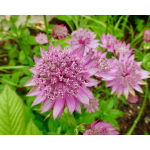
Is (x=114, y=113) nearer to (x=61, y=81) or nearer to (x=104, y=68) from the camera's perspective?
(x=104, y=68)

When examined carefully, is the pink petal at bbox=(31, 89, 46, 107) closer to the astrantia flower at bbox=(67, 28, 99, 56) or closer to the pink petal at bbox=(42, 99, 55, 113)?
the pink petal at bbox=(42, 99, 55, 113)

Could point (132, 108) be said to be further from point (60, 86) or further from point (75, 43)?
point (60, 86)

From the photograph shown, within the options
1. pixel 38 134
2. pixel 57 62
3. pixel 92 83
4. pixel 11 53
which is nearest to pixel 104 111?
pixel 92 83

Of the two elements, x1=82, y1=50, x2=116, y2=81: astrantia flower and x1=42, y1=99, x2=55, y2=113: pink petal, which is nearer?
x1=42, y1=99, x2=55, y2=113: pink petal

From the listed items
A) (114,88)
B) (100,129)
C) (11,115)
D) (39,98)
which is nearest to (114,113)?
(114,88)

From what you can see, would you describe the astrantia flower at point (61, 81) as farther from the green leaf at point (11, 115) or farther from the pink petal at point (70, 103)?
the green leaf at point (11, 115)

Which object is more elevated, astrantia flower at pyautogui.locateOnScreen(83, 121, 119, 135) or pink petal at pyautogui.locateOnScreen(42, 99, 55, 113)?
pink petal at pyautogui.locateOnScreen(42, 99, 55, 113)

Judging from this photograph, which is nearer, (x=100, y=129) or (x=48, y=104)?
(x=48, y=104)

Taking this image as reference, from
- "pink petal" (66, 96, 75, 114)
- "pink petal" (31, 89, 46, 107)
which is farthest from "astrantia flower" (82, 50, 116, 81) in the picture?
"pink petal" (31, 89, 46, 107)
